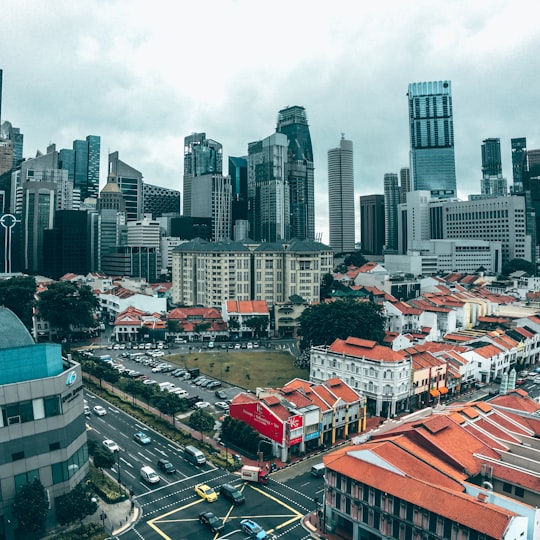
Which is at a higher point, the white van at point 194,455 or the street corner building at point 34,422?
the street corner building at point 34,422

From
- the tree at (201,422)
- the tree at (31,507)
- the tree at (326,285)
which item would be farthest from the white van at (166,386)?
the tree at (326,285)

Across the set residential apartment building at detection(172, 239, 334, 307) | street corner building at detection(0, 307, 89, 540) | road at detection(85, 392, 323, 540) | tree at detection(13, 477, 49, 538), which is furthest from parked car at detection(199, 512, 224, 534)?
residential apartment building at detection(172, 239, 334, 307)

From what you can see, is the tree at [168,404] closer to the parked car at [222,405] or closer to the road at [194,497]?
the road at [194,497]

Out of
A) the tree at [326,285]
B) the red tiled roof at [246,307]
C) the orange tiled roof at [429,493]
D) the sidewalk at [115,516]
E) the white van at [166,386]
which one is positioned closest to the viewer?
the orange tiled roof at [429,493]

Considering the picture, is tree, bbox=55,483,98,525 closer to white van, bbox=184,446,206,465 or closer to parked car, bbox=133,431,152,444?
white van, bbox=184,446,206,465

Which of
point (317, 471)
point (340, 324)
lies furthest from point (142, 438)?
point (340, 324)

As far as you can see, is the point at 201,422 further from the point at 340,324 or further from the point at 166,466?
the point at 340,324

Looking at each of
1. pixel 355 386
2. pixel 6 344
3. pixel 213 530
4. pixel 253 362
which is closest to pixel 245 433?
pixel 213 530
